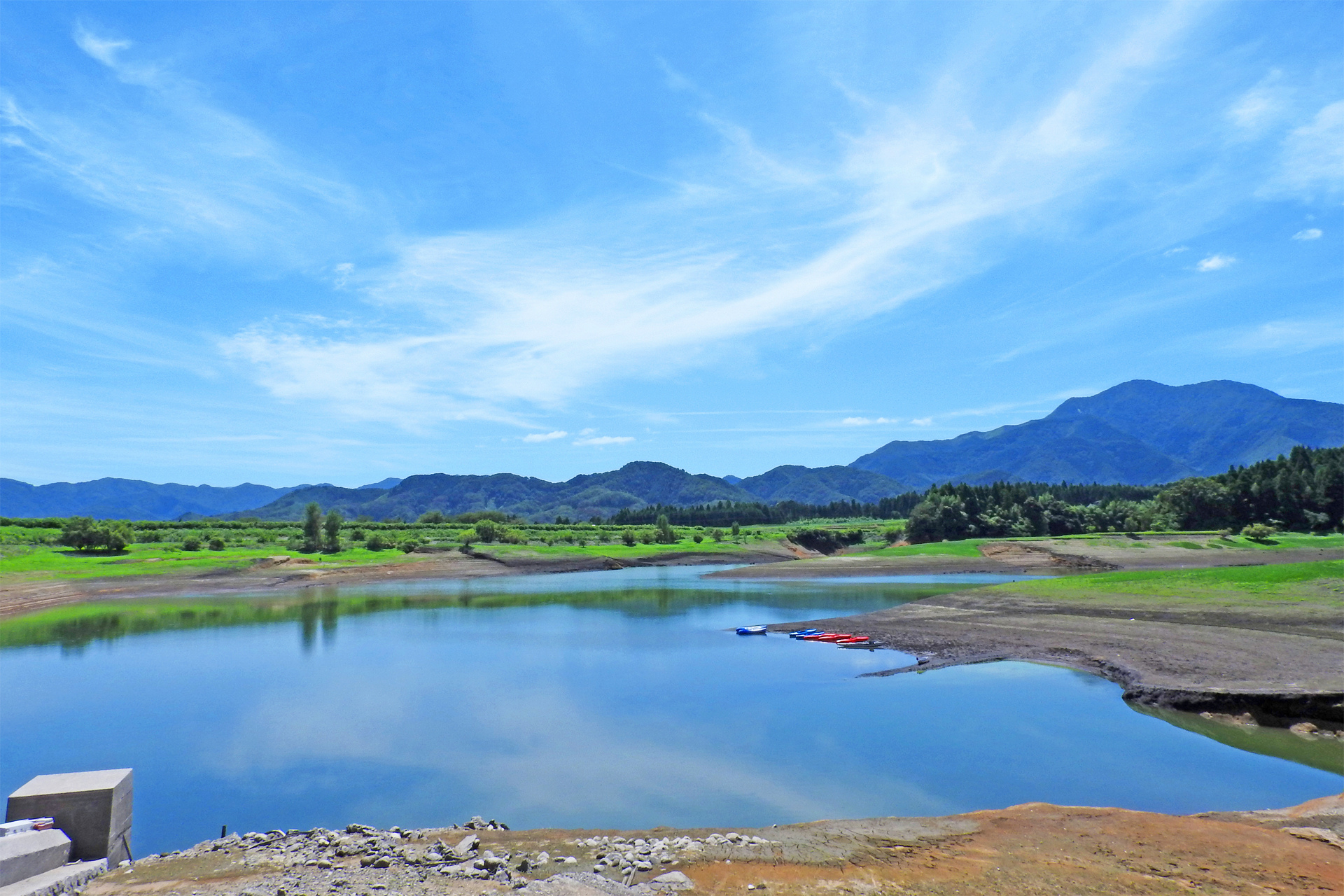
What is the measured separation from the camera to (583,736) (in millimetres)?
17797

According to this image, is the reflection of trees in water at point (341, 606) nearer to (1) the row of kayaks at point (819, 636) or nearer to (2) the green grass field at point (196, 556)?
(1) the row of kayaks at point (819, 636)

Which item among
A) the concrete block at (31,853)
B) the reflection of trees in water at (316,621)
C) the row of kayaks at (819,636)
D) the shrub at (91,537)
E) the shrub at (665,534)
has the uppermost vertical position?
the shrub at (91,537)

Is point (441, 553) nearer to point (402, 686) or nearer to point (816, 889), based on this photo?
point (402, 686)

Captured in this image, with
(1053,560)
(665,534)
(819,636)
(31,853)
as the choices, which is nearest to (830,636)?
(819,636)

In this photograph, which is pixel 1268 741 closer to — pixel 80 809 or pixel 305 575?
pixel 80 809

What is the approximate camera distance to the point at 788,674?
2428 centimetres

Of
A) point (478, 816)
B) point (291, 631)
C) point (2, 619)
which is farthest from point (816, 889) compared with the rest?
point (2, 619)

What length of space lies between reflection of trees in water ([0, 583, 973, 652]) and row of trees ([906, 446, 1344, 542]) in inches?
1691

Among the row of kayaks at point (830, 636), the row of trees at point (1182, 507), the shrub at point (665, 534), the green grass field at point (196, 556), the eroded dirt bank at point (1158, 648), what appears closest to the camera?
the eroded dirt bank at point (1158, 648)

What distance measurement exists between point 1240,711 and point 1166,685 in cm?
211

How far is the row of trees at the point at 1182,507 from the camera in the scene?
76.2 m

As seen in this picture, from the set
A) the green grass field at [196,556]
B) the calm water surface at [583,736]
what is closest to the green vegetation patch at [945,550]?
the green grass field at [196,556]

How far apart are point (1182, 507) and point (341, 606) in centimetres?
8983

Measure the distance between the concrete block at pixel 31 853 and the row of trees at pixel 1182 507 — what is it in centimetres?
9167
